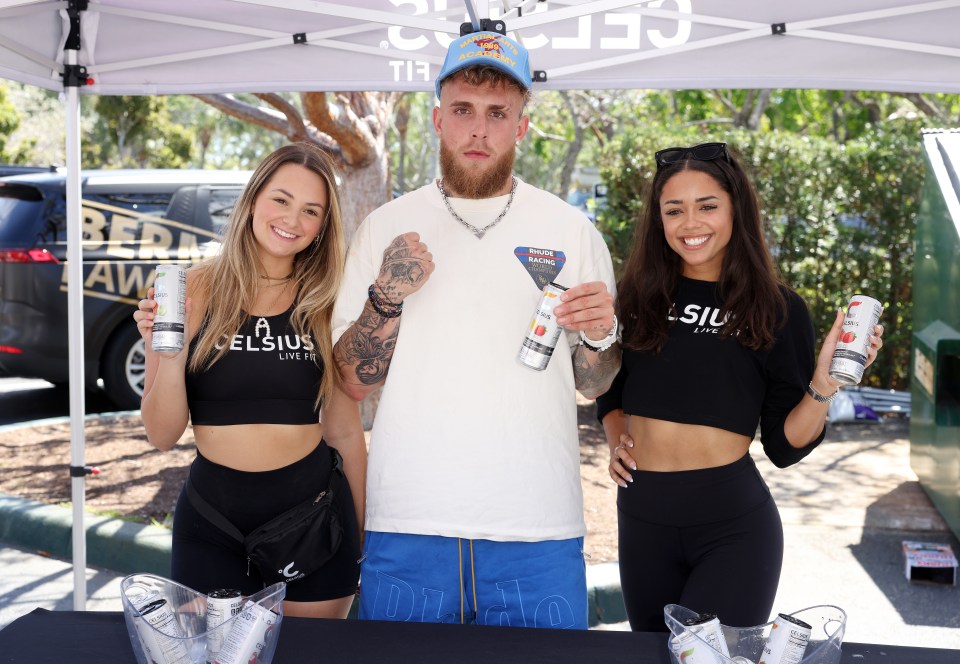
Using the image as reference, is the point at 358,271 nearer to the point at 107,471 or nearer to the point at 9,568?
the point at 9,568

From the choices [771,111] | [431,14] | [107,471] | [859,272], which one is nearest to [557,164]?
[771,111]

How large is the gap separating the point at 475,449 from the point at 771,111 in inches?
604

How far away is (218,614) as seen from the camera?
1.67m

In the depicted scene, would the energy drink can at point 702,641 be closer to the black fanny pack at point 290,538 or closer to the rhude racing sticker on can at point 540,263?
the rhude racing sticker on can at point 540,263

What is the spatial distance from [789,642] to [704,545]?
2.76 ft

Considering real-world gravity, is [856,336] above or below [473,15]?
below

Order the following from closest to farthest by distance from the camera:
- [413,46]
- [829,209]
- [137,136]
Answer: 1. [413,46]
2. [829,209]
3. [137,136]

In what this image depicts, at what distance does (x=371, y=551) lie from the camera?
2.44 metres

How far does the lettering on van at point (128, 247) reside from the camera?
24.5 feet

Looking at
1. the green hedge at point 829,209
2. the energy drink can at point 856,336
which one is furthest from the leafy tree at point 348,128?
the energy drink can at point 856,336

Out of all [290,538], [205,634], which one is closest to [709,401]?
[290,538]

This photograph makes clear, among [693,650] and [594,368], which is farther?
[594,368]

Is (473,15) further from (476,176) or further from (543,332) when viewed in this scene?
(543,332)

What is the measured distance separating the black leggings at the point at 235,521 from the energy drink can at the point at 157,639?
879mm
